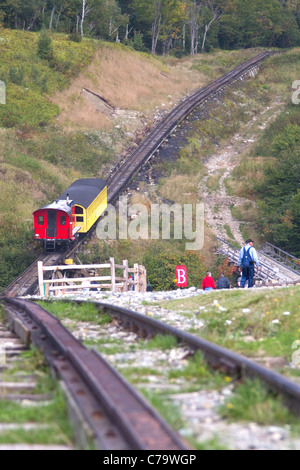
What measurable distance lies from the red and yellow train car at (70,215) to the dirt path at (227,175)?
950 centimetres

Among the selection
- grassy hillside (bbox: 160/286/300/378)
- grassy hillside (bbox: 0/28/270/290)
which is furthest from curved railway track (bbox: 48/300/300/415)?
grassy hillside (bbox: 0/28/270/290)

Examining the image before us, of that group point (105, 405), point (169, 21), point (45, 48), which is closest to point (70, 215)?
point (105, 405)

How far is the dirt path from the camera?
43.8 metres

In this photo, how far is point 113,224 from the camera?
4000cm

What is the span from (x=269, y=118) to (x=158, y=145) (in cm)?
1767

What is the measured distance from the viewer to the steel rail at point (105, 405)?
3504 millimetres

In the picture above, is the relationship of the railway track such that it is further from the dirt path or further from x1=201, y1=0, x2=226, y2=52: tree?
x1=201, y1=0, x2=226, y2=52: tree

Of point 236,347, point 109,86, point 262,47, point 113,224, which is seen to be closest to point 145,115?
point 109,86

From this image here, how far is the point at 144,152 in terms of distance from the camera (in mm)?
51344

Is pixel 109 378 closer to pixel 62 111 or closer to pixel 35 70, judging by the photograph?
pixel 62 111

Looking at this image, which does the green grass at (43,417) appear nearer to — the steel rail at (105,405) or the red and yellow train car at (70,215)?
the steel rail at (105,405)

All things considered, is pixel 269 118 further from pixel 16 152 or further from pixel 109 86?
pixel 16 152

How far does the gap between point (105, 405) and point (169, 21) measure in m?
89.8

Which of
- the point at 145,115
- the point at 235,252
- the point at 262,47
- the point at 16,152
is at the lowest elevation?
the point at 235,252
